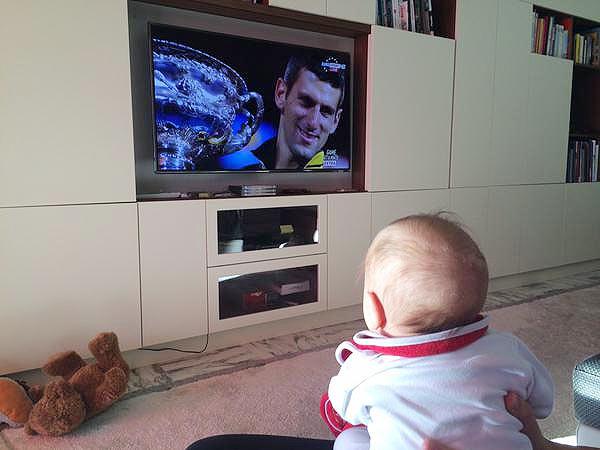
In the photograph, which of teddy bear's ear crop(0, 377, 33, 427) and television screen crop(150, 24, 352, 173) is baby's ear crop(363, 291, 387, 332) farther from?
television screen crop(150, 24, 352, 173)

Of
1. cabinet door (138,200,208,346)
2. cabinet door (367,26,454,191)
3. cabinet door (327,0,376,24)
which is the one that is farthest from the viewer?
cabinet door (367,26,454,191)

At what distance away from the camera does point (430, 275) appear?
25.7 inches

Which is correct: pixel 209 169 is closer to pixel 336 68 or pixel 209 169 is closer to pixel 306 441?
pixel 336 68

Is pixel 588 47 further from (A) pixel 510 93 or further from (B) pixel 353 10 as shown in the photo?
(B) pixel 353 10

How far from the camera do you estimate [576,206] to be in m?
4.05

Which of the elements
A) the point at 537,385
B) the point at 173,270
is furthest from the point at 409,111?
the point at 537,385

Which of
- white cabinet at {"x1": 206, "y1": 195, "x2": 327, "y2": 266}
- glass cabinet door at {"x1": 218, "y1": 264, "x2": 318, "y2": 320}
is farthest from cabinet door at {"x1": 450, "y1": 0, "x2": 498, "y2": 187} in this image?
glass cabinet door at {"x1": 218, "y1": 264, "x2": 318, "y2": 320}

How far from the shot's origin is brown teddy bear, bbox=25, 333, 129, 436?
1.66 metres

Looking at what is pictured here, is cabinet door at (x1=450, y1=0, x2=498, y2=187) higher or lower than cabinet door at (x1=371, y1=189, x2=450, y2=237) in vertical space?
higher

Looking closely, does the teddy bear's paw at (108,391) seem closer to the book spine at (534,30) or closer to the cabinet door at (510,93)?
the cabinet door at (510,93)

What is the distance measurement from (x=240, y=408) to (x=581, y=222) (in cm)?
344

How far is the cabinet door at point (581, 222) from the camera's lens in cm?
401

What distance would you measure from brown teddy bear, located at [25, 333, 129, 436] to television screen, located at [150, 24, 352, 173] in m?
0.88

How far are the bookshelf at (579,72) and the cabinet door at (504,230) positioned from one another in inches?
30.4
